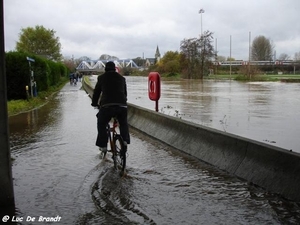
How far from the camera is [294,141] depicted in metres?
10.3

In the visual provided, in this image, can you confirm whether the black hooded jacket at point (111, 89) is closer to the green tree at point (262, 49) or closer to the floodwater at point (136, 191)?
the floodwater at point (136, 191)

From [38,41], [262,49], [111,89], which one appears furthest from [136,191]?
[262,49]

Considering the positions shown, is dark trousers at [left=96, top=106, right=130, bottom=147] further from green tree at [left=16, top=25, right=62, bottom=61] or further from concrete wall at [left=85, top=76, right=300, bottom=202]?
green tree at [left=16, top=25, right=62, bottom=61]

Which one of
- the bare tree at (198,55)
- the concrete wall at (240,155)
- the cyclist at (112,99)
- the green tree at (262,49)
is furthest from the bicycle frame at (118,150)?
the green tree at (262,49)

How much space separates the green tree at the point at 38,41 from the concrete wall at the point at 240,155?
211 ft

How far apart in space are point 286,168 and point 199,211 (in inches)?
58.9

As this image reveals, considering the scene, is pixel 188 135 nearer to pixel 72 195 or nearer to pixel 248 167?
pixel 248 167

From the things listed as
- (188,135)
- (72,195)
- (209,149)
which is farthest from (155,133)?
(72,195)

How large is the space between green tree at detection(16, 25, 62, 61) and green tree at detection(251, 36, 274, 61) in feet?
246

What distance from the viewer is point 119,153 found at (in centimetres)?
704

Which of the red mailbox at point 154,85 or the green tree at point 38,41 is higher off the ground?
the green tree at point 38,41

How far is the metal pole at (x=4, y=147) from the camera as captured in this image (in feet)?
15.8

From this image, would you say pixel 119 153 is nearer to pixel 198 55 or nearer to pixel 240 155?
pixel 240 155

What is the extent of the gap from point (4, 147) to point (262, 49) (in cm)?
12732
